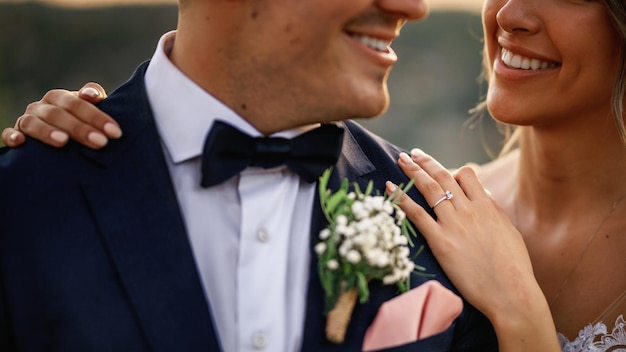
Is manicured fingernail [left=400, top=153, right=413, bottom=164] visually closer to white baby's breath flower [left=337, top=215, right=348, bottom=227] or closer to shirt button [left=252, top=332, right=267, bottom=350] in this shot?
white baby's breath flower [left=337, top=215, right=348, bottom=227]

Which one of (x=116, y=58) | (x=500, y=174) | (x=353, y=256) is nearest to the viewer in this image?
(x=353, y=256)

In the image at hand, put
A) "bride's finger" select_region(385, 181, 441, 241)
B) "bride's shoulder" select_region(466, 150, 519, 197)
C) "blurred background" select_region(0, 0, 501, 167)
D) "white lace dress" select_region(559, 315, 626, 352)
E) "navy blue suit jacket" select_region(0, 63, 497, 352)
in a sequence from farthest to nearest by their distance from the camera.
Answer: "blurred background" select_region(0, 0, 501, 167) → "bride's shoulder" select_region(466, 150, 519, 197) → "white lace dress" select_region(559, 315, 626, 352) → "bride's finger" select_region(385, 181, 441, 241) → "navy blue suit jacket" select_region(0, 63, 497, 352)

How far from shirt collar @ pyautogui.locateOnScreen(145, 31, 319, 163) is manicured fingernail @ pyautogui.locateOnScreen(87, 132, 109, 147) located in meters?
0.17

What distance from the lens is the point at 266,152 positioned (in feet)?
7.66

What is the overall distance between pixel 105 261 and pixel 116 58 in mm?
8753

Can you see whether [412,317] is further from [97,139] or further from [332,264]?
[97,139]

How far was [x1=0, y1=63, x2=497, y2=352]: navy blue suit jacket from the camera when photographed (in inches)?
84.7

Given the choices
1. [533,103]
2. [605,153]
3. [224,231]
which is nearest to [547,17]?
[533,103]

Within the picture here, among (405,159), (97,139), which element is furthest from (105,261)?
(405,159)

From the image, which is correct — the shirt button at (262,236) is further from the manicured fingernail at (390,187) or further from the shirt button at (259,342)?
the manicured fingernail at (390,187)

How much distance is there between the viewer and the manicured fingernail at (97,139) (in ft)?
7.70

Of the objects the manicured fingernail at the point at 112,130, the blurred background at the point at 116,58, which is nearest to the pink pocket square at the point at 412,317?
the manicured fingernail at the point at 112,130

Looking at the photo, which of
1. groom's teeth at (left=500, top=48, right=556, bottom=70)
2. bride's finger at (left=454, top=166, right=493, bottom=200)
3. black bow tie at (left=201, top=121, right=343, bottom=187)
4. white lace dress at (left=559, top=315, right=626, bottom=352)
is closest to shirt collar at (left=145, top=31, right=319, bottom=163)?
black bow tie at (left=201, top=121, right=343, bottom=187)

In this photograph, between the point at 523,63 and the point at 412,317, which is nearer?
the point at 412,317
